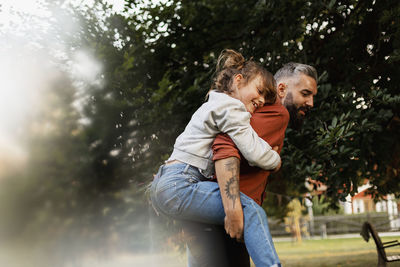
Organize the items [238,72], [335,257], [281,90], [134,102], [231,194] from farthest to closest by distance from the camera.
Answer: [335,257] → [134,102] → [281,90] → [238,72] → [231,194]

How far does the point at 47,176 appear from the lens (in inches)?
169

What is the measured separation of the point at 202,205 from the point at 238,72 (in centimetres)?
61

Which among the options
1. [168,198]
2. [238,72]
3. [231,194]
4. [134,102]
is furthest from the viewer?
[134,102]

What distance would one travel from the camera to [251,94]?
2072 millimetres

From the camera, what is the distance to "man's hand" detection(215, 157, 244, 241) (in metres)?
1.85

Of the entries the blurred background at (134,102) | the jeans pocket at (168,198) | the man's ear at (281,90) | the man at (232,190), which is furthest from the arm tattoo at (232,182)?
the blurred background at (134,102)

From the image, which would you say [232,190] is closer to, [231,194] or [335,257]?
[231,194]

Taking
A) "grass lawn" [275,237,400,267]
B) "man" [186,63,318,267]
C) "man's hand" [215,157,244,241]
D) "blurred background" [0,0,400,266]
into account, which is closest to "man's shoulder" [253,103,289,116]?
"man" [186,63,318,267]

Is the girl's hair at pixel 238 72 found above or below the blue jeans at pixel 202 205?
above

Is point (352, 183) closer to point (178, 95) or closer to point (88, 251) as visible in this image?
point (178, 95)

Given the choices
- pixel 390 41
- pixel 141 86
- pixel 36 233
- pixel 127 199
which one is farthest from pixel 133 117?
pixel 390 41

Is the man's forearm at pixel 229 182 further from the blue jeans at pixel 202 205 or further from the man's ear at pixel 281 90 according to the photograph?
the man's ear at pixel 281 90

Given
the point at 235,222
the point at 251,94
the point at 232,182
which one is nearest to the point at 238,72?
the point at 251,94

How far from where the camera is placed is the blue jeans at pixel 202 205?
1.84 m
